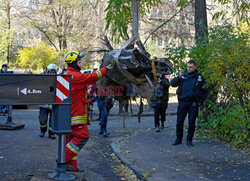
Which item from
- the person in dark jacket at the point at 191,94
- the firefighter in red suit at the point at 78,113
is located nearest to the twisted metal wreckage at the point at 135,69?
the firefighter in red suit at the point at 78,113

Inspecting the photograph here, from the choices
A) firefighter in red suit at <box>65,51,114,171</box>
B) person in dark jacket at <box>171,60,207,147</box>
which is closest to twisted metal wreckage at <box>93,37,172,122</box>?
firefighter in red suit at <box>65,51,114,171</box>

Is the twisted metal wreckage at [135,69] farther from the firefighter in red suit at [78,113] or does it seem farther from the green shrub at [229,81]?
the green shrub at [229,81]

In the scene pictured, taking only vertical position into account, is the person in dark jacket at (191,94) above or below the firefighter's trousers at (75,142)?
above

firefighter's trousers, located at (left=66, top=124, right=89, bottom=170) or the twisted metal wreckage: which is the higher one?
the twisted metal wreckage

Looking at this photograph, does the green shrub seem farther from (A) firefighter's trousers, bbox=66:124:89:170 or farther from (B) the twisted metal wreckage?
(A) firefighter's trousers, bbox=66:124:89:170

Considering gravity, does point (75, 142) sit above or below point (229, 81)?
below

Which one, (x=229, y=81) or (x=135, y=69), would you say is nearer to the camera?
(x=135, y=69)

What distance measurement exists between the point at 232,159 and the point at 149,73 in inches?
87.3

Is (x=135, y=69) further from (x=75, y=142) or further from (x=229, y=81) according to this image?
(x=229, y=81)

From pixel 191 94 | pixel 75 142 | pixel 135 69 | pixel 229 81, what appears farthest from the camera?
pixel 191 94

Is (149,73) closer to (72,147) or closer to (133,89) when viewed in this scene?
(133,89)

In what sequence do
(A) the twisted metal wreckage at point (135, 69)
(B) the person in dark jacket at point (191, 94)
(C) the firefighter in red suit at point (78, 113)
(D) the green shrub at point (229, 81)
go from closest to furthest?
(C) the firefighter in red suit at point (78, 113) → (A) the twisted metal wreckage at point (135, 69) → (D) the green shrub at point (229, 81) → (B) the person in dark jacket at point (191, 94)

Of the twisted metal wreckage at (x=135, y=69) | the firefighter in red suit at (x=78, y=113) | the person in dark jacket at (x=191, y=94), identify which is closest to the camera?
the firefighter in red suit at (x=78, y=113)

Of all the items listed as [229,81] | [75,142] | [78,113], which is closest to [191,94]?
[229,81]
